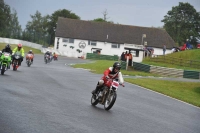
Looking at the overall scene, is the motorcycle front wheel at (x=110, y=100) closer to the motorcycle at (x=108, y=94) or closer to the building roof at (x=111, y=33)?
the motorcycle at (x=108, y=94)

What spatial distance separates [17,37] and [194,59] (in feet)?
196

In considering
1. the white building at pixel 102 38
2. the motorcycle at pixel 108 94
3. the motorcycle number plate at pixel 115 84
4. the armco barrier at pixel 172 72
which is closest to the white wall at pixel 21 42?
the white building at pixel 102 38

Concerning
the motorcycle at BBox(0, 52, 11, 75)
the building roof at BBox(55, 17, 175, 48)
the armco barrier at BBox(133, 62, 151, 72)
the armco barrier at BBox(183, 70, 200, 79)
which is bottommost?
the armco barrier at BBox(183, 70, 200, 79)

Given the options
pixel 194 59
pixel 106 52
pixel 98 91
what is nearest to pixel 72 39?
pixel 106 52

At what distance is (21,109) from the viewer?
12.1 metres

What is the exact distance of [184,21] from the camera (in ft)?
396

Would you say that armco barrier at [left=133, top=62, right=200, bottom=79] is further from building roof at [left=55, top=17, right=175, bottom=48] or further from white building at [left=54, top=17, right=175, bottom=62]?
building roof at [left=55, top=17, right=175, bottom=48]

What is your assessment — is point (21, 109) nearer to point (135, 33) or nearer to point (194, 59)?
point (194, 59)

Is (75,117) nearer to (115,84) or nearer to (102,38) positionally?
(115,84)

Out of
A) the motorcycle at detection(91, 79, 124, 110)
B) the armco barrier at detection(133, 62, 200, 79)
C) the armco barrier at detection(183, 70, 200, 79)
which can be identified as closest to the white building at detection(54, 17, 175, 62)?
the armco barrier at detection(133, 62, 200, 79)

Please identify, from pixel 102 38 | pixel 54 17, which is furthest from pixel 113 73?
pixel 54 17

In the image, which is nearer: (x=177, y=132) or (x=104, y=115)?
(x=177, y=132)

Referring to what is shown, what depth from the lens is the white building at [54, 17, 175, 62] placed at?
100812 mm

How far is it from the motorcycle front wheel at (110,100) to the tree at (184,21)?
10499cm
